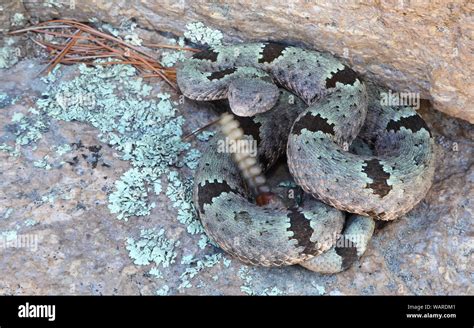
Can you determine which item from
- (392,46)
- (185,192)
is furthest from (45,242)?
(392,46)

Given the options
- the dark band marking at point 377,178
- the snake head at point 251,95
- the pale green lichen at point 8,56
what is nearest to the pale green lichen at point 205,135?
the snake head at point 251,95

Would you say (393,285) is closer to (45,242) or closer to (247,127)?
(247,127)

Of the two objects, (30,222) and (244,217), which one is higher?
(244,217)

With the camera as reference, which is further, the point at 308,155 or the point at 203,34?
the point at 203,34

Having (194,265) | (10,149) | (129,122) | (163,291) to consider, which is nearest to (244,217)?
(194,265)

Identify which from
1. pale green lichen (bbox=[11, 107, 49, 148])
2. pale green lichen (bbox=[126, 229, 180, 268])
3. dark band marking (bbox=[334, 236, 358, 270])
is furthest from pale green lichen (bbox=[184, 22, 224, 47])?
dark band marking (bbox=[334, 236, 358, 270])

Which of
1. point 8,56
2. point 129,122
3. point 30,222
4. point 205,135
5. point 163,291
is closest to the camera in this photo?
point 163,291

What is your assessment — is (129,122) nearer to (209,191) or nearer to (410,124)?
(209,191)


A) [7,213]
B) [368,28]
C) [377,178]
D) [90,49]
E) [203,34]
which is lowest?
[7,213]
